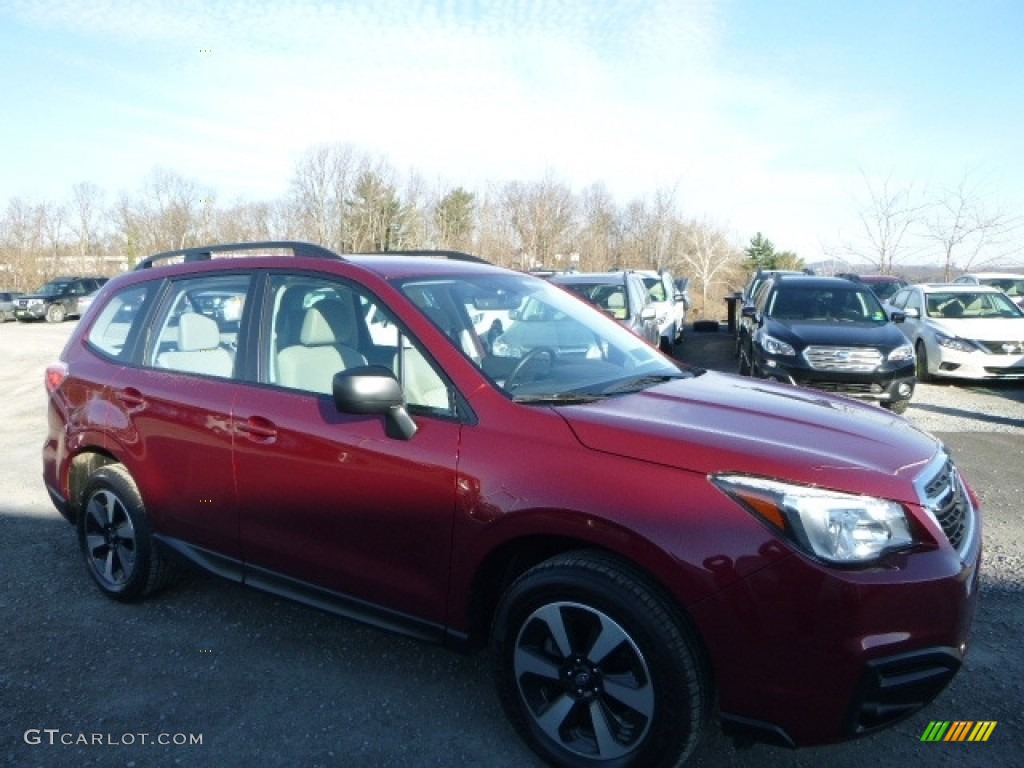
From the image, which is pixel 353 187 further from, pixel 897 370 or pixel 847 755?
pixel 847 755

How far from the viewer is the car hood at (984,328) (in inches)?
435

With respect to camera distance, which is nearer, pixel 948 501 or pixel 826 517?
pixel 826 517

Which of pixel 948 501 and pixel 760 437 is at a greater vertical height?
pixel 760 437

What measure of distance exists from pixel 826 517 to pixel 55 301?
34.8m

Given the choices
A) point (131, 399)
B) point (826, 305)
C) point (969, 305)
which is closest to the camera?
point (131, 399)

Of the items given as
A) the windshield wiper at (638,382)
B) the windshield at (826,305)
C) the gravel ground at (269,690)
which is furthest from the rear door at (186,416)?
the windshield at (826,305)

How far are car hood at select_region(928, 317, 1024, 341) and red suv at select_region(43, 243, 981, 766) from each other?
9.70 m

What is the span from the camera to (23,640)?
3.60m

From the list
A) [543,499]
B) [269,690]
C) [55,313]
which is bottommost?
[55,313]

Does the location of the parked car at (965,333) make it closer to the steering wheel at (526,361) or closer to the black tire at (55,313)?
the steering wheel at (526,361)

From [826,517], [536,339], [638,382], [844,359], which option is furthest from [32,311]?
[826,517]

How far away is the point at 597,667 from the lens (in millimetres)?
2428

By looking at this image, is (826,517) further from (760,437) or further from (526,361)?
(526,361)

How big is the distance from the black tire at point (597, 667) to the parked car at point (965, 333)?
10608 millimetres
